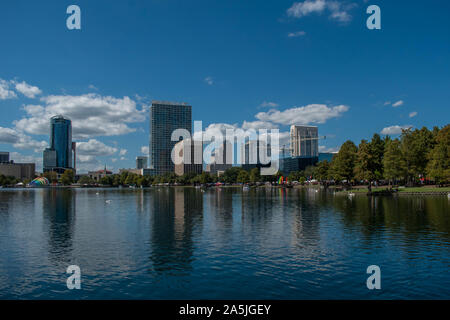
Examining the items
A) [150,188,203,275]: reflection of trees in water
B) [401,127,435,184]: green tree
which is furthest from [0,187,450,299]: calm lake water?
[401,127,435,184]: green tree

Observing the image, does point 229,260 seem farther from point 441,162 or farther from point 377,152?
point 377,152

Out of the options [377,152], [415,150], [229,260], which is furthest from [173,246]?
[377,152]

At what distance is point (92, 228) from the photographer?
45.4 meters

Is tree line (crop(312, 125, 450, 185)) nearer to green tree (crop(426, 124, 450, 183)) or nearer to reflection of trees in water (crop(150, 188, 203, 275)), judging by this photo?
green tree (crop(426, 124, 450, 183))

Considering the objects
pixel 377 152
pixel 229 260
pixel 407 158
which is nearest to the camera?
pixel 229 260

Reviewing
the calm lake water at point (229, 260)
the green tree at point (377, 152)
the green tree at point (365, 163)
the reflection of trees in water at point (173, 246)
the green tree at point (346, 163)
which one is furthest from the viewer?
the green tree at point (346, 163)

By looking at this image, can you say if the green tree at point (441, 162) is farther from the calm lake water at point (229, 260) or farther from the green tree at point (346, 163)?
the calm lake water at point (229, 260)

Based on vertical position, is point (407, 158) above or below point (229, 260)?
above

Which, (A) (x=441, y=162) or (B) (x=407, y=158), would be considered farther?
(B) (x=407, y=158)

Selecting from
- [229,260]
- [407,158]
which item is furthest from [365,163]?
[229,260]

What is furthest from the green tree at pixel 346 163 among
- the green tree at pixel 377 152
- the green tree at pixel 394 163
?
the green tree at pixel 394 163

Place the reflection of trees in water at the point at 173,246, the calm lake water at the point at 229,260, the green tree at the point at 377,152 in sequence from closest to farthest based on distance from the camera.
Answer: the calm lake water at the point at 229,260
the reflection of trees in water at the point at 173,246
the green tree at the point at 377,152

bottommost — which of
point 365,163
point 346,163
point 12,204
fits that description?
point 12,204

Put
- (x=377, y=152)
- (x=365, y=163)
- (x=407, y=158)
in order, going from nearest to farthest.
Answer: (x=365, y=163) → (x=407, y=158) → (x=377, y=152)
